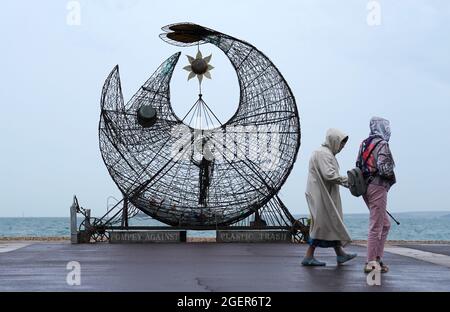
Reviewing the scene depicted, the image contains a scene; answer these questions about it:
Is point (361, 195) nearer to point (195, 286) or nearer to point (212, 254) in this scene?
point (195, 286)

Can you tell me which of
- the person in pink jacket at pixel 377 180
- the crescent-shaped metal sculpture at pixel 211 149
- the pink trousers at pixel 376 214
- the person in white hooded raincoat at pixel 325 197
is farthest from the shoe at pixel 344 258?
the crescent-shaped metal sculpture at pixel 211 149

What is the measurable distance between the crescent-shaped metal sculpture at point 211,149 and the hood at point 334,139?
12.8 m

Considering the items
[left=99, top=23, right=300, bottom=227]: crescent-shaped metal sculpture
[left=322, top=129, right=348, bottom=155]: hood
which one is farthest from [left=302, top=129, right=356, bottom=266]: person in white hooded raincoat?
[left=99, top=23, right=300, bottom=227]: crescent-shaped metal sculpture

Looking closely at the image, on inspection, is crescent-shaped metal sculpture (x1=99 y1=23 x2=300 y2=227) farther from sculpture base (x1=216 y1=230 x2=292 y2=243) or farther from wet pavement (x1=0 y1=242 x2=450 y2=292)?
wet pavement (x1=0 y1=242 x2=450 y2=292)

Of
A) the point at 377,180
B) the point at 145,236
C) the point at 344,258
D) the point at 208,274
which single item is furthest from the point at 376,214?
the point at 145,236

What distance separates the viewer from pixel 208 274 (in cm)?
1359

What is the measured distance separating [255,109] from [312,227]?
13617 millimetres

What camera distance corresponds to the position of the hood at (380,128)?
14102mm

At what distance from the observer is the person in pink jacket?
1376 cm

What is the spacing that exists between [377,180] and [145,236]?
1544 cm

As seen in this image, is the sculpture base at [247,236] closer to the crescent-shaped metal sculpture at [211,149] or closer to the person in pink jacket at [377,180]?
the crescent-shaped metal sculpture at [211,149]

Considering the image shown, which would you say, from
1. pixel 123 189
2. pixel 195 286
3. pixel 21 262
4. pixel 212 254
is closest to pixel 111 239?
pixel 123 189

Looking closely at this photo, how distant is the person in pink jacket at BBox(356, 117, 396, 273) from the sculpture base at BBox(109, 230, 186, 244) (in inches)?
589
